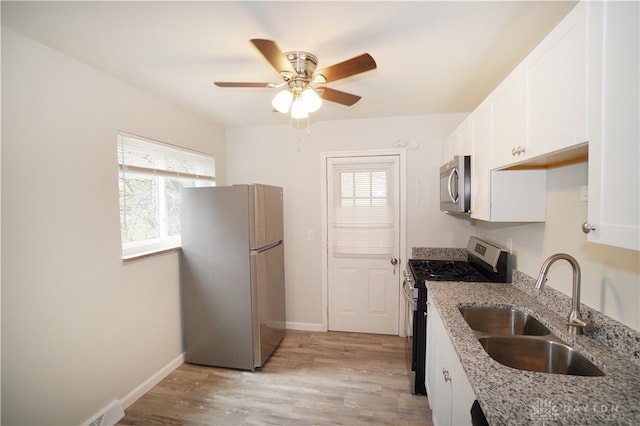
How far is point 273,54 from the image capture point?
1299 mm

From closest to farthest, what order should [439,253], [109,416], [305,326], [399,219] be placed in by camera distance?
[109,416] → [439,253] → [399,219] → [305,326]

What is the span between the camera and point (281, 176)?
10.8 ft

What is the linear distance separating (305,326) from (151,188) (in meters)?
2.25

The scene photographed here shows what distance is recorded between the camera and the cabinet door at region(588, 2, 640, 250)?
28.0 inches

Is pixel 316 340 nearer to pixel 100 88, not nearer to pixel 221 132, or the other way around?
pixel 221 132

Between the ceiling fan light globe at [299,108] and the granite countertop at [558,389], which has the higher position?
the ceiling fan light globe at [299,108]

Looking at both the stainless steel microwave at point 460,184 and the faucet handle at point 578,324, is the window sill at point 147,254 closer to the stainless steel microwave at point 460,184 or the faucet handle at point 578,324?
the stainless steel microwave at point 460,184

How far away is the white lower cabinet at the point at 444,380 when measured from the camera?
1.18 m

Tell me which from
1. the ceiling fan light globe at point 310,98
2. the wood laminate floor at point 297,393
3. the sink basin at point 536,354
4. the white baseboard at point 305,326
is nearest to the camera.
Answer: the sink basin at point 536,354

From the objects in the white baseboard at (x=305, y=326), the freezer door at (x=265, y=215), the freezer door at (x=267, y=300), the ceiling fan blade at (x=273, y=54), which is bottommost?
the white baseboard at (x=305, y=326)

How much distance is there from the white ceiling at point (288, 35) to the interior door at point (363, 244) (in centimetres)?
112

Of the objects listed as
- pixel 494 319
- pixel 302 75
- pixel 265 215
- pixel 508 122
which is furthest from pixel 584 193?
pixel 265 215

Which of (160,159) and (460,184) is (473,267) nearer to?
(460,184)

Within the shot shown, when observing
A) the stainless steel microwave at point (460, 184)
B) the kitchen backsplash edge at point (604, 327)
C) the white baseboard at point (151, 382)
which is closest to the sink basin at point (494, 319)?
the kitchen backsplash edge at point (604, 327)
